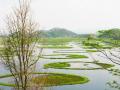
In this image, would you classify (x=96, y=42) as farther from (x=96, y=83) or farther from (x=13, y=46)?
(x=96, y=83)

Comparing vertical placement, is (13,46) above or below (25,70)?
above

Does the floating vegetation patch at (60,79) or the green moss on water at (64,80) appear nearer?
the floating vegetation patch at (60,79)

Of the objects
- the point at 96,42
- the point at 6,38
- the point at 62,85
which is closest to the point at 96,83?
the point at 62,85

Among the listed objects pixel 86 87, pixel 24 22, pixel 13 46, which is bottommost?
pixel 86 87

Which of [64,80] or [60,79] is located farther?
[60,79]

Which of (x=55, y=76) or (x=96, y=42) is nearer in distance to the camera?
(x=96, y=42)

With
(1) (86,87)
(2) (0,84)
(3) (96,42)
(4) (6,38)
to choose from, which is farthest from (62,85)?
(3) (96,42)

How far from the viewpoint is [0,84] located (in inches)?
1474

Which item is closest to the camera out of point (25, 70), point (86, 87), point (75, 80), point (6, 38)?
point (25, 70)

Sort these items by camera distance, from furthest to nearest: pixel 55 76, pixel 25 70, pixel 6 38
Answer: pixel 55 76
pixel 6 38
pixel 25 70

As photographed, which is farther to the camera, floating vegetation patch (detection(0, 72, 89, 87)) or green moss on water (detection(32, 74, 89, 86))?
green moss on water (detection(32, 74, 89, 86))

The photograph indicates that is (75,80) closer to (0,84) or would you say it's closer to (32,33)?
(0,84)

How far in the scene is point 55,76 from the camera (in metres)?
43.0

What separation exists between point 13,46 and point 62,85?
25046mm
